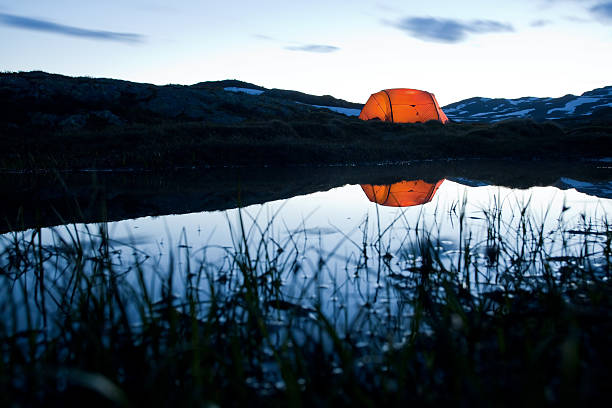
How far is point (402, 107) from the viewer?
118ft

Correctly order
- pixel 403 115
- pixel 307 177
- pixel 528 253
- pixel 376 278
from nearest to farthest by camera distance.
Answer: pixel 376 278 < pixel 528 253 < pixel 307 177 < pixel 403 115

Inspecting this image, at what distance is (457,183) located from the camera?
11.7 metres

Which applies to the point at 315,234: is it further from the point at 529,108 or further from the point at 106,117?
the point at 529,108

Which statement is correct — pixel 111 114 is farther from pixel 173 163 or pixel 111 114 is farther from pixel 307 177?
pixel 307 177

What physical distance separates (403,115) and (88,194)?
98.8 feet

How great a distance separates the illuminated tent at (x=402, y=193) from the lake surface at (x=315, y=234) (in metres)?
0.04

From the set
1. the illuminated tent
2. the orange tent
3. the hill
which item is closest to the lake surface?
the illuminated tent

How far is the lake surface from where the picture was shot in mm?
3424

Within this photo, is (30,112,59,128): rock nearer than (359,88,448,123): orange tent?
Yes

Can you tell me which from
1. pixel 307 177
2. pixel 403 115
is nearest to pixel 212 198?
pixel 307 177

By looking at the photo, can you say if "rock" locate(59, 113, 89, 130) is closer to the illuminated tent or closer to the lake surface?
the lake surface

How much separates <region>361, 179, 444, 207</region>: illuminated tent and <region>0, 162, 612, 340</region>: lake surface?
4 cm

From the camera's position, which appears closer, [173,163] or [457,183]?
[457,183]

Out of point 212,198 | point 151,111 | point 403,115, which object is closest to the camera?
point 212,198
